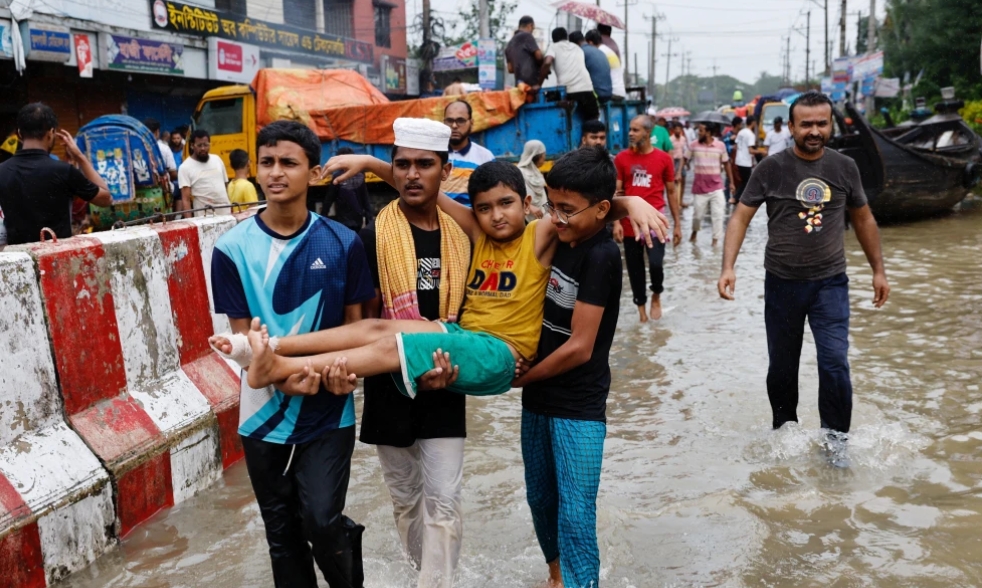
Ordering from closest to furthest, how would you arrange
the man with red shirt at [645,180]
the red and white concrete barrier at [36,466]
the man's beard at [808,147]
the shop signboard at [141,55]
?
the red and white concrete barrier at [36,466]
the man's beard at [808,147]
the man with red shirt at [645,180]
the shop signboard at [141,55]

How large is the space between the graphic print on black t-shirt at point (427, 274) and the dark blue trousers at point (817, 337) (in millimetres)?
2455

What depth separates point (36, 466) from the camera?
127 inches

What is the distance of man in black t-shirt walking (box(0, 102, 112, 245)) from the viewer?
16.7ft

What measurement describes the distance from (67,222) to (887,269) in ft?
29.1

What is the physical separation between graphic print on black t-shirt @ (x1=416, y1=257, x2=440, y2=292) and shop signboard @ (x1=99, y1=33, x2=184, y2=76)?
55.0 ft

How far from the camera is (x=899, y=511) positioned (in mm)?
3982

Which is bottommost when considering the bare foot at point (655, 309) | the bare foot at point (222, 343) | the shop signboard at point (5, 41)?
the bare foot at point (655, 309)

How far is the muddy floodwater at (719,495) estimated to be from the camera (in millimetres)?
3504

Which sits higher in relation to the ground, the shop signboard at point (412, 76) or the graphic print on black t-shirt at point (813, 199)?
the shop signboard at point (412, 76)

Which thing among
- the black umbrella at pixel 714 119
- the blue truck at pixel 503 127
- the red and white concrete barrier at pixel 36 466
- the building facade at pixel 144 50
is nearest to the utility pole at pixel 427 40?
the building facade at pixel 144 50

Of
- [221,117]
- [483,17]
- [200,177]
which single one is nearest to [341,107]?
[221,117]

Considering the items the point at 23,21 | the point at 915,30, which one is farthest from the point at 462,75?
the point at 23,21

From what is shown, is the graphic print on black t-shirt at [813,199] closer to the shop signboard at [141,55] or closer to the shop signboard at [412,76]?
the shop signboard at [141,55]

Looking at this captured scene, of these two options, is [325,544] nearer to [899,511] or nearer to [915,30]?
[899,511]
